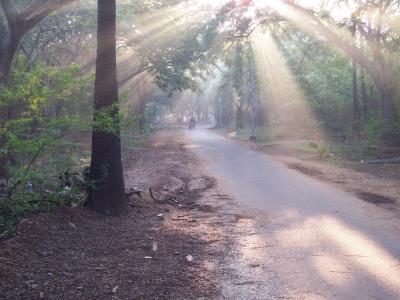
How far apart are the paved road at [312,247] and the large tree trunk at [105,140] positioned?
2398 mm

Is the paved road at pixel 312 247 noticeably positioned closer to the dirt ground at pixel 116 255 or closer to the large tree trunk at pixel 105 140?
the dirt ground at pixel 116 255

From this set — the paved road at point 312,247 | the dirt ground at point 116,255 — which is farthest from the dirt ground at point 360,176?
the dirt ground at point 116,255

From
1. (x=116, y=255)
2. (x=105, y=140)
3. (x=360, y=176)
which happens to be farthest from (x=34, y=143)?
(x=360, y=176)

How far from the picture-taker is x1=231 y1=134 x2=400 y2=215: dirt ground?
422 inches

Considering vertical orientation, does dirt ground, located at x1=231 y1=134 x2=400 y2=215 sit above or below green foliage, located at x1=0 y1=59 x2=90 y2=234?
below

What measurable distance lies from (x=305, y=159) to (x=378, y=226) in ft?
41.0

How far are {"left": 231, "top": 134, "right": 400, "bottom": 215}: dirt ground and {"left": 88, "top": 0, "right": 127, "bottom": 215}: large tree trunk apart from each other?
18.3 feet

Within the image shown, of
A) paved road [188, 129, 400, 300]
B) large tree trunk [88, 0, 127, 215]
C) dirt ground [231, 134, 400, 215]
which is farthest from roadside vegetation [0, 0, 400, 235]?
paved road [188, 129, 400, 300]

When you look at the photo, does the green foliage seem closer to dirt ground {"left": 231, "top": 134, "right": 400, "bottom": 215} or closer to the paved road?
the paved road

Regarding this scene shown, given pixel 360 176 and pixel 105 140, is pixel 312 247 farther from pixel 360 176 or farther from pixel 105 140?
pixel 360 176

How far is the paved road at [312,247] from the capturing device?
17.0 feet

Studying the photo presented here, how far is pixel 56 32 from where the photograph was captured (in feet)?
70.7

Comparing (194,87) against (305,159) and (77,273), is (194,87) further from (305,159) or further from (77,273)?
(77,273)

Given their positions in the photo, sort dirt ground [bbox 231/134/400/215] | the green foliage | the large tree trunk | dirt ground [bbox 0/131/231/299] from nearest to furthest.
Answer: dirt ground [bbox 0/131/231/299] < the green foliage < the large tree trunk < dirt ground [bbox 231/134/400/215]
